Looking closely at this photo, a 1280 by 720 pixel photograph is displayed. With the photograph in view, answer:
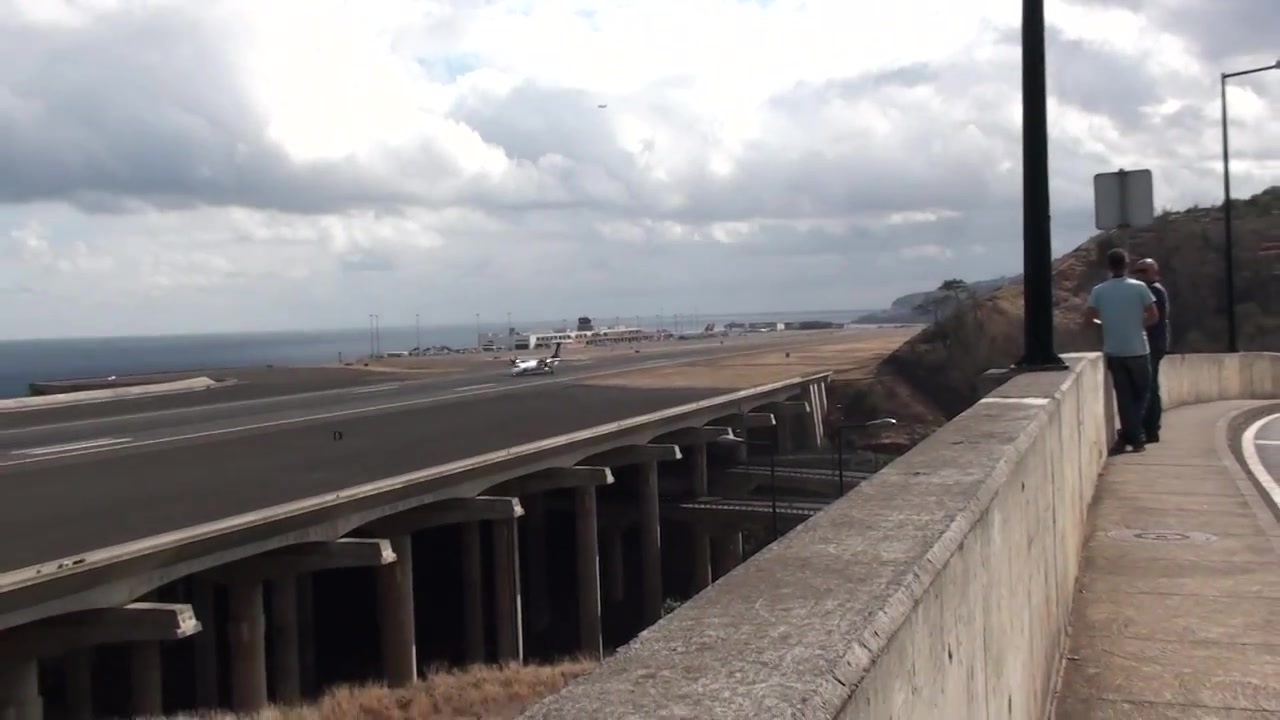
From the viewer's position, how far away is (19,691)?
48.4 ft

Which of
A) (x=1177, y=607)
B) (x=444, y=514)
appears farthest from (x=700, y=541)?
(x=1177, y=607)

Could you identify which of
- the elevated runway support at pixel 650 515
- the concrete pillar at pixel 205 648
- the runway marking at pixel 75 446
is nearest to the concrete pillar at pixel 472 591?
the elevated runway support at pixel 650 515

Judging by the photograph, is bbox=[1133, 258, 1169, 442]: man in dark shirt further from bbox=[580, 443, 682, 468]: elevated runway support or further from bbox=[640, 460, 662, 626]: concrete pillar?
bbox=[640, 460, 662, 626]: concrete pillar

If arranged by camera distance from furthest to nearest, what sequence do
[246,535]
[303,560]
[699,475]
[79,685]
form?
[699,475]
[79,685]
[303,560]
[246,535]

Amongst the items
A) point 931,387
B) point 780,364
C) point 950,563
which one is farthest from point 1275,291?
point 950,563

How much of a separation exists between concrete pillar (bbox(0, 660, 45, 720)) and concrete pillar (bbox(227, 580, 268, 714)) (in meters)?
3.27

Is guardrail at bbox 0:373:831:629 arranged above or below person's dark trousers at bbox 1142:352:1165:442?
below

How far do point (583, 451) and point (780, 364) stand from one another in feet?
125

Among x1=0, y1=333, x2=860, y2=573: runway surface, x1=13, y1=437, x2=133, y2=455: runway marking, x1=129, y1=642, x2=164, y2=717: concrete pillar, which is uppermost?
x1=13, y1=437, x2=133, y2=455: runway marking

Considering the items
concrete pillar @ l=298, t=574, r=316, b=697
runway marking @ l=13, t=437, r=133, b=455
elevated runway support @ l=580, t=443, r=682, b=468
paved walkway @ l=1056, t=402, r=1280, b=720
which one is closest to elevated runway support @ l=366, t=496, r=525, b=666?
concrete pillar @ l=298, t=574, r=316, b=697

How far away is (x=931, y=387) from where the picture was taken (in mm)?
62500

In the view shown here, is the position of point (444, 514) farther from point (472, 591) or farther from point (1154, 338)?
point (1154, 338)

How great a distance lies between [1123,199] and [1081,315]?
→ 49444mm

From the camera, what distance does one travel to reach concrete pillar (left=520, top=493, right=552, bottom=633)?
31562mm
